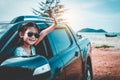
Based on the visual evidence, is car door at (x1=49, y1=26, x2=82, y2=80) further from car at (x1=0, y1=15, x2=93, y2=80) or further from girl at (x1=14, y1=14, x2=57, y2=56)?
girl at (x1=14, y1=14, x2=57, y2=56)

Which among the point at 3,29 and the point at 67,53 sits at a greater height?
the point at 3,29

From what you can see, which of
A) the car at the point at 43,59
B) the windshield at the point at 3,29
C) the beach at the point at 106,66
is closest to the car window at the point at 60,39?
the car at the point at 43,59

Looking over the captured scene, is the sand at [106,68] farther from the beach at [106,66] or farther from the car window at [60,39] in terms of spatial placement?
the car window at [60,39]

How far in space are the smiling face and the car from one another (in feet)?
0.41

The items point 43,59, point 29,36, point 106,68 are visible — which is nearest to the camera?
point 43,59

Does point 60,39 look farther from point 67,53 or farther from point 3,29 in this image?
point 3,29

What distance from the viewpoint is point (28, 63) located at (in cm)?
263

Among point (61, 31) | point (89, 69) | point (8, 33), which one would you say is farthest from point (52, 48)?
point (89, 69)

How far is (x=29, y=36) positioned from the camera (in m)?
3.32

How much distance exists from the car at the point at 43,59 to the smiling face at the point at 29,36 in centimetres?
12

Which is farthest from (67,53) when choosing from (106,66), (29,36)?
(106,66)

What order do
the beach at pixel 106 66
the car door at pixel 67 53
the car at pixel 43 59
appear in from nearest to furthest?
1. the car at pixel 43 59
2. the car door at pixel 67 53
3. the beach at pixel 106 66

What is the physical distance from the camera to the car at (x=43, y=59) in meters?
2.61

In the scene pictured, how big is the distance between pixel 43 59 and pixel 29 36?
2.09 feet
